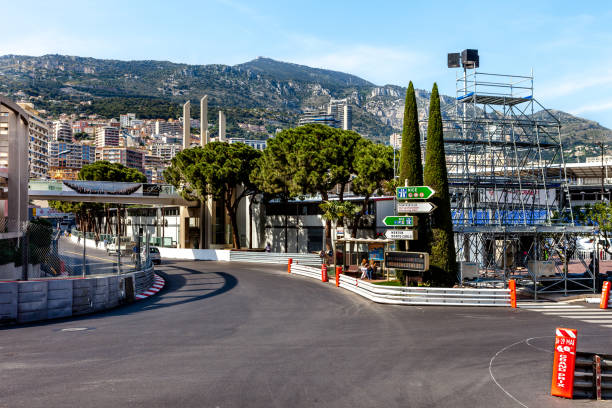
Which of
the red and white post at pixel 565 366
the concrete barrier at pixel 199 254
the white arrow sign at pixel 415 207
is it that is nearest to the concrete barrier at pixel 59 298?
the white arrow sign at pixel 415 207

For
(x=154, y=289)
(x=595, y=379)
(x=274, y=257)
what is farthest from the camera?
(x=274, y=257)

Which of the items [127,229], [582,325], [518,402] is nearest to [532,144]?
[582,325]

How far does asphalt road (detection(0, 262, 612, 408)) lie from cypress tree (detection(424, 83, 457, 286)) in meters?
3.03

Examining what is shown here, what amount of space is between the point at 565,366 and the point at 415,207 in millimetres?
13902

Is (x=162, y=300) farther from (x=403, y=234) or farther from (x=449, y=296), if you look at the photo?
(x=449, y=296)

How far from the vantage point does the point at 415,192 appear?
2314 cm

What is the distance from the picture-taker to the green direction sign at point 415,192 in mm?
22828

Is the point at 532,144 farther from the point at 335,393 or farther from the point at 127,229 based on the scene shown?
the point at 127,229

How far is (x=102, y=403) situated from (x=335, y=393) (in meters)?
4.40

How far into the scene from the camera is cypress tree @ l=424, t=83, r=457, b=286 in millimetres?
23406

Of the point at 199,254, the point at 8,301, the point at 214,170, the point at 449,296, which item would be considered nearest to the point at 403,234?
the point at 449,296

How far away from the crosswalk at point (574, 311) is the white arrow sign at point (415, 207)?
5.94 metres

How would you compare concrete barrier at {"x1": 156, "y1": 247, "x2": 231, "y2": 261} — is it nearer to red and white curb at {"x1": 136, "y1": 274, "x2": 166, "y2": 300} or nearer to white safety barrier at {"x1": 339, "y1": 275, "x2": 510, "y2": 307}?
red and white curb at {"x1": 136, "y1": 274, "x2": 166, "y2": 300}

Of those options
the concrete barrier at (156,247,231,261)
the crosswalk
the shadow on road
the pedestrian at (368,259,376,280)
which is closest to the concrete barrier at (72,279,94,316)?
the shadow on road
